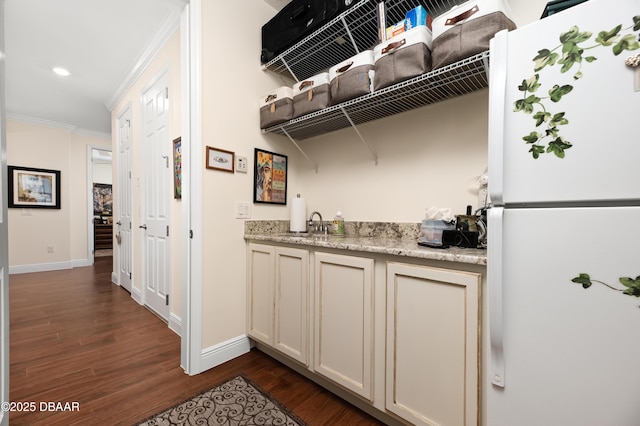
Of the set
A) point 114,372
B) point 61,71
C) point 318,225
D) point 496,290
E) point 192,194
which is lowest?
point 114,372

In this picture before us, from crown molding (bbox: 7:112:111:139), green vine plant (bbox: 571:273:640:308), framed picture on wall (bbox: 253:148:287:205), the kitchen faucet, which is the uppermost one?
crown molding (bbox: 7:112:111:139)

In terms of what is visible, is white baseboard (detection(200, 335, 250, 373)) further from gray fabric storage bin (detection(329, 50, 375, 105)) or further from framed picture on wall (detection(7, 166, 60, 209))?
framed picture on wall (detection(7, 166, 60, 209))

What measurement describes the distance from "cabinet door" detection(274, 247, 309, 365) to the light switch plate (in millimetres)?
430

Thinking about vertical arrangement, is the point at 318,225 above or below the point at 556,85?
below

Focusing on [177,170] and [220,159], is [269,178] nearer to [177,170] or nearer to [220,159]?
[220,159]

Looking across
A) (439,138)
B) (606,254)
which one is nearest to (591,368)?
(606,254)

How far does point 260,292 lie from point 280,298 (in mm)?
224

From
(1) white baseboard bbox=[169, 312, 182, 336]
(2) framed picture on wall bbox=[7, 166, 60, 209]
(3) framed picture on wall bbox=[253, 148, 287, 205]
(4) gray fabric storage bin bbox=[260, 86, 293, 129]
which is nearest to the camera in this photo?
(4) gray fabric storage bin bbox=[260, 86, 293, 129]

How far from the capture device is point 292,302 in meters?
1.64

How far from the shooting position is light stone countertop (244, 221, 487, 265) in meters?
1.03

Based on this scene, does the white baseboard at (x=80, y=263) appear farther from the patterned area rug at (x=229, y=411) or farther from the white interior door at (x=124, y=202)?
the patterned area rug at (x=229, y=411)

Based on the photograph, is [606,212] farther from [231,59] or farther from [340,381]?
[231,59]

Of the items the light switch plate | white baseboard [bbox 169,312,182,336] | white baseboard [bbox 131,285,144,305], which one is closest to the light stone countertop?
the light switch plate

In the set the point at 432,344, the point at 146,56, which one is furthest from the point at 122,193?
the point at 432,344
